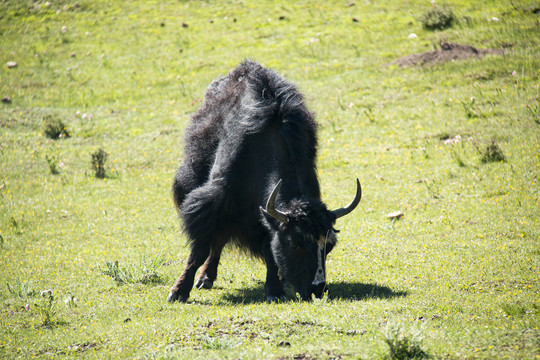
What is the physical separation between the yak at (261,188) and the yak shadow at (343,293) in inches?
12.9

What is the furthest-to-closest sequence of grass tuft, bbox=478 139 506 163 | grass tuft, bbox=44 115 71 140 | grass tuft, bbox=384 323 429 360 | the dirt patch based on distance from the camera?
the dirt patch
grass tuft, bbox=44 115 71 140
grass tuft, bbox=478 139 506 163
grass tuft, bbox=384 323 429 360

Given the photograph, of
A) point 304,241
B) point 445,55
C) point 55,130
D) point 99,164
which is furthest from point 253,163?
point 445,55

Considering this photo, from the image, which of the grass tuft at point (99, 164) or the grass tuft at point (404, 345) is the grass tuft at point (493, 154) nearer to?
the grass tuft at point (404, 345)

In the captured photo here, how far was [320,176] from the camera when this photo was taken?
40.3 feet

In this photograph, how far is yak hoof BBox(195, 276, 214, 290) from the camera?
784cm

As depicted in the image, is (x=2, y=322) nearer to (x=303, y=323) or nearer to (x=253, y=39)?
(x=303, y=323)

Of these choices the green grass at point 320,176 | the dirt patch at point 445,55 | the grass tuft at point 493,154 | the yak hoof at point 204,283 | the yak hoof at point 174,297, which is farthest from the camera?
the dirt patch at point 445,55

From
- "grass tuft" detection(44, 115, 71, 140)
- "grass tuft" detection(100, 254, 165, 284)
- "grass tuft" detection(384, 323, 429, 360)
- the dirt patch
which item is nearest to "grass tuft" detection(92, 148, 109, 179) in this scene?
"grass tuft" detection(44, 115, 71, 140)

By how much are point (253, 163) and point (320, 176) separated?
533cm

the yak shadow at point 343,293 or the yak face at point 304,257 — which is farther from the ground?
the yak face at point 304,257

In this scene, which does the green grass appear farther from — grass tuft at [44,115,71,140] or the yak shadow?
grass tuft at [44,115,71,140]

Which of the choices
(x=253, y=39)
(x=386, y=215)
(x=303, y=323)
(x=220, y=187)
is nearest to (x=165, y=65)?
(x=253, y=39)

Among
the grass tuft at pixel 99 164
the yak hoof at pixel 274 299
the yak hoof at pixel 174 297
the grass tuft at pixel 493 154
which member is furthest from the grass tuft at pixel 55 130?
the grass tuft at pixel 493 154

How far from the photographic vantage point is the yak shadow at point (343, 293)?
648cm
